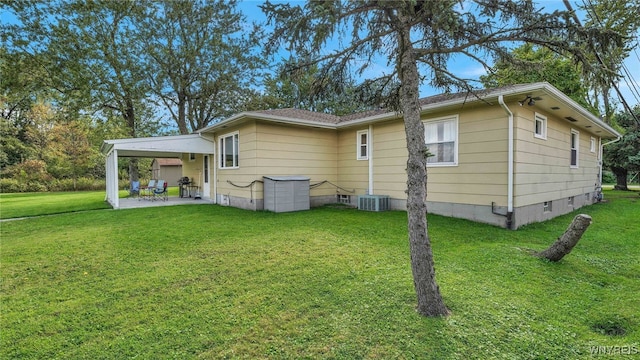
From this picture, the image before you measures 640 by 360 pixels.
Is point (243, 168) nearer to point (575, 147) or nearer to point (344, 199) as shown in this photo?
point (344, 199)

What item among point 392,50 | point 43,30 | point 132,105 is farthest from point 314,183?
point 43,30

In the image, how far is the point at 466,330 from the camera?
245 centimetres

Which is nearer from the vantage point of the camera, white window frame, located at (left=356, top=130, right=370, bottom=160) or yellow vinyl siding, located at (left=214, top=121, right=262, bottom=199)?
yellow vinyl siding, located at (left=214, top=121, right=262, bottom=199)

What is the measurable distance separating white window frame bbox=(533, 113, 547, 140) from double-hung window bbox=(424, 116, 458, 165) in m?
1.80

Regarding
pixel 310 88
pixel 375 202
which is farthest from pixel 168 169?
pixel 310 88

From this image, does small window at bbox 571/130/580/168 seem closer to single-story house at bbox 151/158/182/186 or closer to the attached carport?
the attached carport

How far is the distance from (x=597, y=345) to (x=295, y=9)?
361cm

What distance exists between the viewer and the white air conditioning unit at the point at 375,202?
8.62 m

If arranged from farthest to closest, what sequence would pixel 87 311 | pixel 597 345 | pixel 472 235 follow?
pixel 472 235 < pixel 87 311 < pixel 597 345

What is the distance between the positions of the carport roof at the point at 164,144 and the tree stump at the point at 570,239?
34.7 feet

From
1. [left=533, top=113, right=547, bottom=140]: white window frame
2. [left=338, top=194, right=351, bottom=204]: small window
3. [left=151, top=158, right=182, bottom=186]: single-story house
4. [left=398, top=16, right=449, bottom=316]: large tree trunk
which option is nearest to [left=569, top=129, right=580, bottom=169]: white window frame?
[left=533, top=113, right=547, bottom=140]: white window frame

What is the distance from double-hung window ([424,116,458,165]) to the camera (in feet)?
23.9

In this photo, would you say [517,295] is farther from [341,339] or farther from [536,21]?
[536,21]

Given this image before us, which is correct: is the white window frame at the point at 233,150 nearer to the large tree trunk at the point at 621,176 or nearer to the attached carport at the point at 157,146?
the attached carport at the point at 157,146
